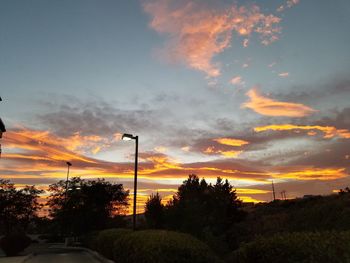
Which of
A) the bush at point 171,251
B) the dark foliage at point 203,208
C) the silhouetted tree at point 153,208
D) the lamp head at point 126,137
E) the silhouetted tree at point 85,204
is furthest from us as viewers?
the silhouetted tree at point 153,208

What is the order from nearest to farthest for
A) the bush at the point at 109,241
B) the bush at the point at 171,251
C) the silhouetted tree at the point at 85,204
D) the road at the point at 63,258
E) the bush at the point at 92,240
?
1. the bush at the point at 171,251
2. the bush at the point at 109,241
3. the road at the point at 63,258
4. the bush at the point at 92,240
5. the silhouetted tree at the point at 85,204

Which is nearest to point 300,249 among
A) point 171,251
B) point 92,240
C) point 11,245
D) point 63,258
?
point 171,251

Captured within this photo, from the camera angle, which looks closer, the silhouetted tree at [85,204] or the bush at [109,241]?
the bush at [109,241]

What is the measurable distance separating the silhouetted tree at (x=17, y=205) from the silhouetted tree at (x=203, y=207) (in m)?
19.9

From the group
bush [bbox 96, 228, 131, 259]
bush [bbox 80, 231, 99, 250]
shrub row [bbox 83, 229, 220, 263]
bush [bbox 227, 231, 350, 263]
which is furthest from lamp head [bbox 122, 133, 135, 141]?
bush [bbox 227, 231, 350, 263]

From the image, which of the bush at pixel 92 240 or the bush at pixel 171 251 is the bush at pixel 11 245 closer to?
the bush at pixel 92 240

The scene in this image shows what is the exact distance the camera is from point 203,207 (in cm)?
5209

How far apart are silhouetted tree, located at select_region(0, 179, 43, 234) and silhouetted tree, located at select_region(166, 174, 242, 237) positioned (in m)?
19.9

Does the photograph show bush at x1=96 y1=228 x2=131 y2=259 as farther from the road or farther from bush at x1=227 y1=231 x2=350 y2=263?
bush at x1=227 y1=231 x2=350 y2=263

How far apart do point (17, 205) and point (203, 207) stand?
26448mm

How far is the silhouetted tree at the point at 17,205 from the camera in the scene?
48.6 meters

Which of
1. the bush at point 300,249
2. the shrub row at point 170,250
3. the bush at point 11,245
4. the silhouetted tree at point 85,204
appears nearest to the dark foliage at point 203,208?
the silhouetted tree at point 85,204

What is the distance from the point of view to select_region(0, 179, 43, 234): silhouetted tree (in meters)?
48.6

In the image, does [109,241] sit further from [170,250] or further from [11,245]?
[11,245]
